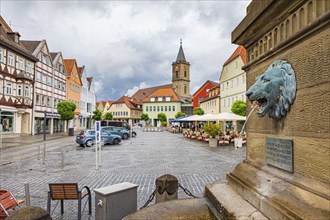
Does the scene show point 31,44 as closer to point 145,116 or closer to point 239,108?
point 239,108

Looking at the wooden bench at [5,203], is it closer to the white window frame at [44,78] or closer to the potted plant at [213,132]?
the potted plant at [213,132]

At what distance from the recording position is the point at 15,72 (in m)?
30.2

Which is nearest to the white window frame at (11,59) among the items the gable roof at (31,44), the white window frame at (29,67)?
the white window frame at (29,67)

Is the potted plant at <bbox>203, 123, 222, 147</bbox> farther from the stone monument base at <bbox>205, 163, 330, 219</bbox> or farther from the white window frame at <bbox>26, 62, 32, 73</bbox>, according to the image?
the white window frame at <bbox>26, 62, 32, 73</bbox>

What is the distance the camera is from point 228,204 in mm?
2971

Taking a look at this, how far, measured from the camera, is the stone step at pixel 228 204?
267 centimetres

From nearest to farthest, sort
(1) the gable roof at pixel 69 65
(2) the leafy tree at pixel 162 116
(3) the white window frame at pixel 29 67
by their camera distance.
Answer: (3) the white window frame at pixel 29 67 < (1) the gable roof at pixel 69 65 < (2) the leafy tree at pixel 162 116

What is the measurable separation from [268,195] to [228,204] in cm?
49

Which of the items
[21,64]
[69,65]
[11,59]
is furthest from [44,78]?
[69,65]

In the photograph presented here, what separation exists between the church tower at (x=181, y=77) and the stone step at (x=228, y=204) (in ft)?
323

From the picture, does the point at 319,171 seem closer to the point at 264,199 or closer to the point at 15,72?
the point at 264,199

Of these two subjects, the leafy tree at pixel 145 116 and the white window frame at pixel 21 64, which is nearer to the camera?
the white window frame at pixel 21 64

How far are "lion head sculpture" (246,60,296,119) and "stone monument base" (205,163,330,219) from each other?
2.29ft

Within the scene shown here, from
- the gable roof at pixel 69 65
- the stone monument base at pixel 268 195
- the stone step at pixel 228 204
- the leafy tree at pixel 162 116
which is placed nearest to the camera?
the stone monument base at pixel 268 195
